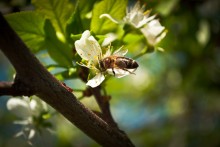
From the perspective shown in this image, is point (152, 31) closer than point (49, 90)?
No

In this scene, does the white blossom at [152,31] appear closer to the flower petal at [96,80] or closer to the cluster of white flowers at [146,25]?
the cluster of white flowers at [146,25]

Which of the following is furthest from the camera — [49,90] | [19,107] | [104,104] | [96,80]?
[19,107]

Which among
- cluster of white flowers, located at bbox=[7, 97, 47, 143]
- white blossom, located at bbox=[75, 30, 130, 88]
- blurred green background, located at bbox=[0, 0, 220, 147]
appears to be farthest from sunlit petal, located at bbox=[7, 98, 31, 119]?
blurred green background, located at bbox=[0, 0, 220, 147]

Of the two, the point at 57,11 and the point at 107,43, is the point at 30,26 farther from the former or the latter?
the point at 107,43

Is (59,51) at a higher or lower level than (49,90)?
higher

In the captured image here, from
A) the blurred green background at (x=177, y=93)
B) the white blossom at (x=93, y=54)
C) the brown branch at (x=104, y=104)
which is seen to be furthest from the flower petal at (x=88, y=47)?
the blurred green background at (x=177, y=93)

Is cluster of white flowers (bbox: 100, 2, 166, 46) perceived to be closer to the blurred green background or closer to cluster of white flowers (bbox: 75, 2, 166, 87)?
cluster of white flowers (bbox: 75, 2, 166, 87)

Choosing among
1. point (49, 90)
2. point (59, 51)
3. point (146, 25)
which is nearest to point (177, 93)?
point (146, 25)
